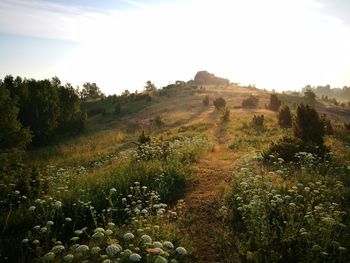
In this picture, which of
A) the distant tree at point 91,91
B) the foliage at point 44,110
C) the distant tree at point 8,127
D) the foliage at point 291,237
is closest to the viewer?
the foliage at point 291,237

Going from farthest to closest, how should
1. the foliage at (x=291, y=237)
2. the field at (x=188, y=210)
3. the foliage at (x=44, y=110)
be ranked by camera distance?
the foliage at (x=44, y=110) < the field at (x=188, y=210) < the foliage at (x=291, y=237)

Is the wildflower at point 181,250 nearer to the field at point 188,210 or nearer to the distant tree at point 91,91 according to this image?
the field at point 188,210

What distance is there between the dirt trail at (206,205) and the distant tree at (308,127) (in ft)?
10.6

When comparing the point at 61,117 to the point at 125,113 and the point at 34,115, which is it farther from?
the point at 125,113

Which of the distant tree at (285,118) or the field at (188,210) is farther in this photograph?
the distant tree at (285,118)

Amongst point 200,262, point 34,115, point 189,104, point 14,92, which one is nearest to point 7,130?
point 34,115

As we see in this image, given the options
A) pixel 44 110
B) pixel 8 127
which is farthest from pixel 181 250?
pixel 44 110

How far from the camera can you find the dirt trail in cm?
715

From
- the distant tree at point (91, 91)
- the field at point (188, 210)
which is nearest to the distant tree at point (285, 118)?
the field at point (188, 210)

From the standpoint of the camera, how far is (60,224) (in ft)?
27.6

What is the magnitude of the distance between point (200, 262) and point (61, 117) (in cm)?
4011

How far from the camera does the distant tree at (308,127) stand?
14827 mm

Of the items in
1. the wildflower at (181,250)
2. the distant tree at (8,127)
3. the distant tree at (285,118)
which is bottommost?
the distant tree at (8,127)

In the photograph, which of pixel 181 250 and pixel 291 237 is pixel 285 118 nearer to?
pixel 291 237
